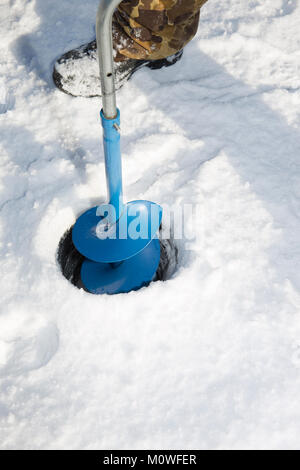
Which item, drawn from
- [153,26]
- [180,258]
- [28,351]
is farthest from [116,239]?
[153,26]

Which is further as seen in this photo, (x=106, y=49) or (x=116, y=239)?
(x=116, y=239)

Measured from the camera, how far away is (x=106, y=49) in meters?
1.10

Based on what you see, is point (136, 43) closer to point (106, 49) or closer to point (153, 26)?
point (153, 26)

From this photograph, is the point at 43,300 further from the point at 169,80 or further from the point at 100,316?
the point at 169,80

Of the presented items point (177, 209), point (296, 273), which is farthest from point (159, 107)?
point (296, 273)

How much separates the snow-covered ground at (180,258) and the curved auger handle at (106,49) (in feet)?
1.76

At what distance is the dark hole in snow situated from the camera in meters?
1.64

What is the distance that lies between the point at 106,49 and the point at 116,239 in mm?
646

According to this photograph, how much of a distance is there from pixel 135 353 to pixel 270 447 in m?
0.46

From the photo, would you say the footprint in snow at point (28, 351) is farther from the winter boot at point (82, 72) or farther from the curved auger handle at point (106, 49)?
the winter boot at point (82, 72)

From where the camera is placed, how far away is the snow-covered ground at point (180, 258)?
50.9 inches

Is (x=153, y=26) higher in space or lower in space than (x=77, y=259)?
higher

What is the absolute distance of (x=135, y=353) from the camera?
1373mm

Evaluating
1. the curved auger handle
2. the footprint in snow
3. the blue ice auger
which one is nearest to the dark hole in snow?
the blue ice auger
